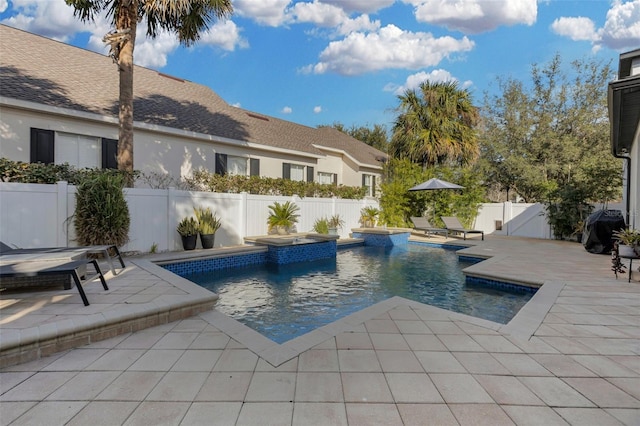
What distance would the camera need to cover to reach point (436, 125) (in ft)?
56.0

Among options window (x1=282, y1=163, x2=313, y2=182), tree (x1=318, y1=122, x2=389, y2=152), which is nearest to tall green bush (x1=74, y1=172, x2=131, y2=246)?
window (x1=282, y1=163, x2=313, y2=182)

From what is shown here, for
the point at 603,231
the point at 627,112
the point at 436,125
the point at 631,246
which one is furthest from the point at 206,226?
the point at 436,125

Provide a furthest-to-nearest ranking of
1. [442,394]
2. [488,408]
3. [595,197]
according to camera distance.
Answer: [595,197], [442,394], [488,408]

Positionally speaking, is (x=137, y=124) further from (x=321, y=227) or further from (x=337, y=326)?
(x=337, y=326)

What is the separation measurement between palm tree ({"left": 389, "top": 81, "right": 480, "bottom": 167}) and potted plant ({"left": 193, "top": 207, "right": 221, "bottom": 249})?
11831mm

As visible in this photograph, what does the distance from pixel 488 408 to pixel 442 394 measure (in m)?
0.31

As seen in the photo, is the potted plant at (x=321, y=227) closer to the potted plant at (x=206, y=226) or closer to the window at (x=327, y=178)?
the potted plant at (x=206, y=226)

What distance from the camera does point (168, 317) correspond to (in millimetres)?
3910

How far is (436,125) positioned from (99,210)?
15.6 metres

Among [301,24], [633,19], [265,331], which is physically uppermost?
[301,24]

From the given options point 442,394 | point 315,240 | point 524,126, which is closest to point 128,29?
point 315,240

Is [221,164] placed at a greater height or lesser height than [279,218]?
greater

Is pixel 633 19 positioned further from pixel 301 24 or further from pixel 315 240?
pixel 315 240

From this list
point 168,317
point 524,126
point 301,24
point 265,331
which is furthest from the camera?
point 524,126
